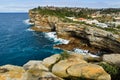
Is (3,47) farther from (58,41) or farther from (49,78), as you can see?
(49,78)

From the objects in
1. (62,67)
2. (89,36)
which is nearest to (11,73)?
(62,67)

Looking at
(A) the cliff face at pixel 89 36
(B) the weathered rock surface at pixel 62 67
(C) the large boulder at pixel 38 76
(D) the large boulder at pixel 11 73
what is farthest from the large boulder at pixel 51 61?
(A) the cliff face at pixel 89 36

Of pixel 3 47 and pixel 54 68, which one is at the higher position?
pixel 54 68

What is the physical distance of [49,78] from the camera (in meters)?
17.3

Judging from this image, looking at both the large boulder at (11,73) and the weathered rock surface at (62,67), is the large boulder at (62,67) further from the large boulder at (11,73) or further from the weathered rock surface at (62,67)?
the large boulder at (11,73)

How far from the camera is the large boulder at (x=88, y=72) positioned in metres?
18.3

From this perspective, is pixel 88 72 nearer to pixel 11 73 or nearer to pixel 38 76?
pixel 38 76

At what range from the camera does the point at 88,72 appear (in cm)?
1864

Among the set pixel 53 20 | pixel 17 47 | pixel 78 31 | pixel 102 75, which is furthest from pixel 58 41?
pixel 102 75

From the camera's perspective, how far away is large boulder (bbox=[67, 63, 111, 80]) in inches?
722

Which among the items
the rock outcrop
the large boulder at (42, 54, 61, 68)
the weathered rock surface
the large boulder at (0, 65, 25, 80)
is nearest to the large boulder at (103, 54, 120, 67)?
the rock outcrop

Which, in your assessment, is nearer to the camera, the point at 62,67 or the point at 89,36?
the point at 62,67

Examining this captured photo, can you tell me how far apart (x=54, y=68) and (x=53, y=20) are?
92271mm

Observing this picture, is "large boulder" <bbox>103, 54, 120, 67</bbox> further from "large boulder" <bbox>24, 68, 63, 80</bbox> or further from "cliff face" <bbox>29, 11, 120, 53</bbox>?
"cliff face" <bbox>29, 11, 120, 53</bbox>
